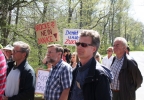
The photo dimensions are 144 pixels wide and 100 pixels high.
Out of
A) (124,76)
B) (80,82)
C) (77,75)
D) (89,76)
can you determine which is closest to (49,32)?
(124,76)

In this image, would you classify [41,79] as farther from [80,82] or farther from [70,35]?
[70,35]

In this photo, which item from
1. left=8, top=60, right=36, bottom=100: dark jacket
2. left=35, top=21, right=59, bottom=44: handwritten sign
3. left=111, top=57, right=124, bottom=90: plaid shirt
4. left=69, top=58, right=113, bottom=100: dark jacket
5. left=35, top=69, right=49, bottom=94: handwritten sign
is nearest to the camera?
left=69, top=58, right=113, bottom=100: dark jacket

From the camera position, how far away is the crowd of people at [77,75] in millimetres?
2285

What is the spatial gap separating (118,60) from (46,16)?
742 cm

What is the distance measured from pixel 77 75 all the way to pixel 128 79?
204cm

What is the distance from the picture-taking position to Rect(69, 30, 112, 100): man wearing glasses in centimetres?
225

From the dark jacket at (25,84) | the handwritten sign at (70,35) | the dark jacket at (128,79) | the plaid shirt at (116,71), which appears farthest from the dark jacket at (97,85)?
the handwritten sign at (70,35)

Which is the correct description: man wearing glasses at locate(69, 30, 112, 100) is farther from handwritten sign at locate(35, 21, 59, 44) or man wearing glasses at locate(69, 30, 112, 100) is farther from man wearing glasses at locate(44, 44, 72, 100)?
handwritten sign at locate(35, 21, 59, 44)

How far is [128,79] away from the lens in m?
4.33

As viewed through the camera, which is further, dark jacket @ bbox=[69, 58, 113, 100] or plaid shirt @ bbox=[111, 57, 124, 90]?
plaid shirt @ bbox=[111, 57, 124, 90]

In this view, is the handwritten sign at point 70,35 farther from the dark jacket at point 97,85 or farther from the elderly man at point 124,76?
the dark jacket at point 97,85

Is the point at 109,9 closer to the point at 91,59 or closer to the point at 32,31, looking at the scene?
the point at 32,31

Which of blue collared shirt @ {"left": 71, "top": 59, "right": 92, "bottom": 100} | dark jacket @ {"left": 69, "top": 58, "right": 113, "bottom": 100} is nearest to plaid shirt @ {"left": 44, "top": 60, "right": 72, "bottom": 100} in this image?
blue collared shirt @ {"left": 71, "top": 59, "right": 92, "bottom": 100}

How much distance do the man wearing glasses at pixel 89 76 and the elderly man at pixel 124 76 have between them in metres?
1.85
